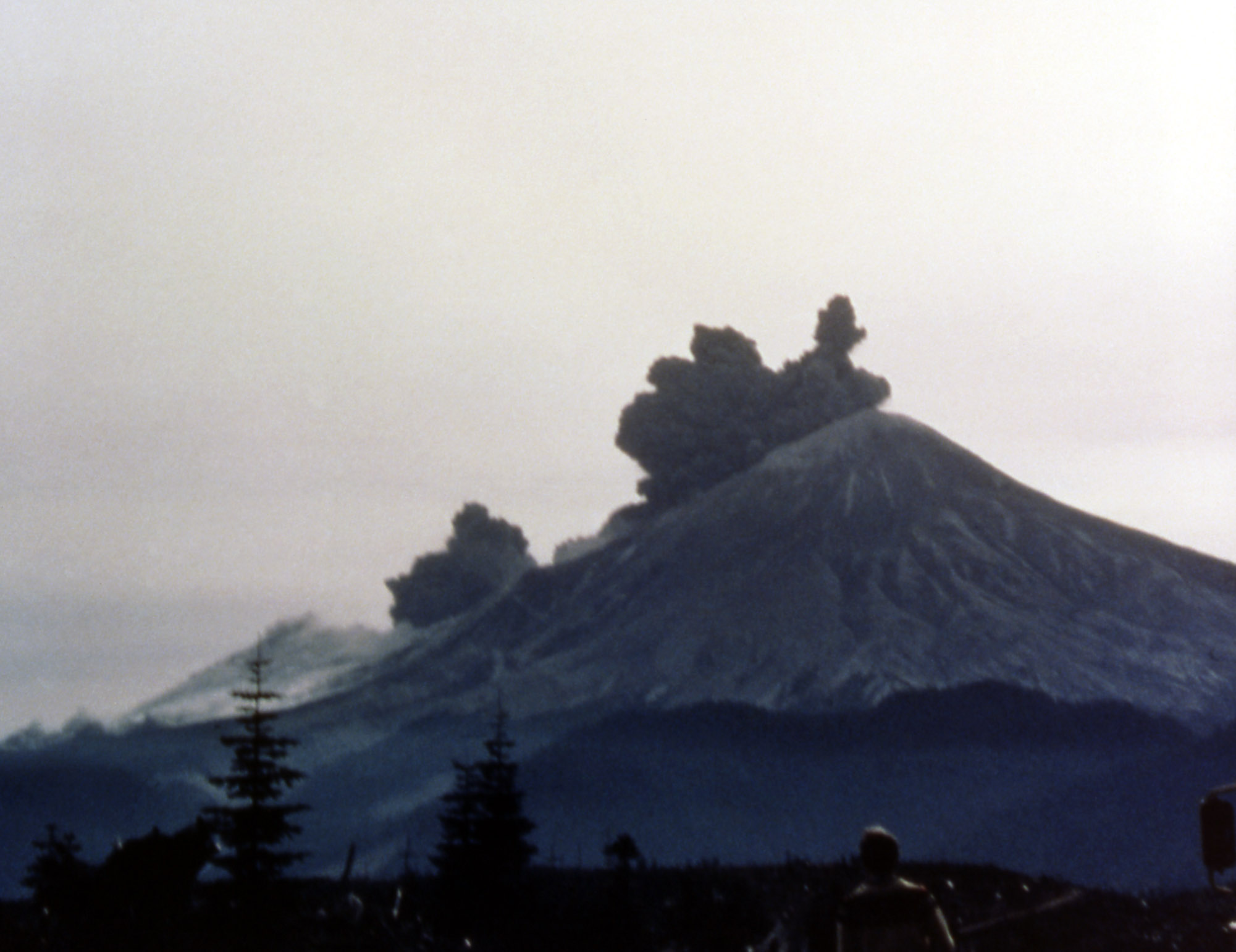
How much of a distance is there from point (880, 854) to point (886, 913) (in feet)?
0.94

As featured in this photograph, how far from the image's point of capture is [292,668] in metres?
132

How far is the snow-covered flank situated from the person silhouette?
109957 millimetres

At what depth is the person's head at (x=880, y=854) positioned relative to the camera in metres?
8.85

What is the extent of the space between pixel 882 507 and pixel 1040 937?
302 feet

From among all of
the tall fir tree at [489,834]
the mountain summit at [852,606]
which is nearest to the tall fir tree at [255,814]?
the tall fir tree at [489,834]

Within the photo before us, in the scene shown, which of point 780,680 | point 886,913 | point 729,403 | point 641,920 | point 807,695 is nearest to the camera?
point 886,913

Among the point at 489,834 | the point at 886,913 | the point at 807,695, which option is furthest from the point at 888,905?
the point at 807,695

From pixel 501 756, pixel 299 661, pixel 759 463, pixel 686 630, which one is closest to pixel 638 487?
pixel 759 463

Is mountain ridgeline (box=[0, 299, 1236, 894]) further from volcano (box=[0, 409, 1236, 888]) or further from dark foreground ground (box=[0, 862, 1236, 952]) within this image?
dark foreground ground (box=[0, 862, 1236, 952])

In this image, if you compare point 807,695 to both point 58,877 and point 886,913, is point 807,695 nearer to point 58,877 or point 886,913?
point 58,877

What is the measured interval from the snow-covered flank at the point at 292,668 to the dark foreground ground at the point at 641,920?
275 ft

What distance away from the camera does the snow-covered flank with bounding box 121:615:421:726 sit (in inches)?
4860

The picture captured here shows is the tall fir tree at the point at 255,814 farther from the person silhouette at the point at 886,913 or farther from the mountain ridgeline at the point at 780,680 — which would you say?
the mountain ridgeline at the point at 780,680

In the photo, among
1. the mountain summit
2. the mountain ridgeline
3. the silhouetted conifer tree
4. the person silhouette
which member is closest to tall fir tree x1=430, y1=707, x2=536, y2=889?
the silhouetted conifer tree
